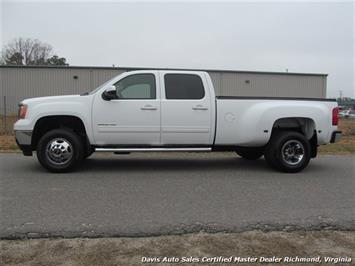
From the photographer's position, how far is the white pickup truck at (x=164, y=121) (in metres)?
7.52

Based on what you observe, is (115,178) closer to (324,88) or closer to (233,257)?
(233,257)

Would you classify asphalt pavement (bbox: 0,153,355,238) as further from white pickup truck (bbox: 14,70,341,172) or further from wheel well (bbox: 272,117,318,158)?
wheel well (bbox: 272,117,318,158)

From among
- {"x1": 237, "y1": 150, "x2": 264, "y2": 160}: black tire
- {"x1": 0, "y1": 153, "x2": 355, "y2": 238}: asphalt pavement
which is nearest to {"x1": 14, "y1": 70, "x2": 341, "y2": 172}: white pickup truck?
{"x1": 0, "y1": 153, "x2": 355, "y2": 238}: asphalt pavement

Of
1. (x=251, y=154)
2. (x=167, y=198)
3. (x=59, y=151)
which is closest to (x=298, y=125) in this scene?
(x=251, y=154)

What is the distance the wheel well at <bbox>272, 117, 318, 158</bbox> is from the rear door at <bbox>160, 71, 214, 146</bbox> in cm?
145

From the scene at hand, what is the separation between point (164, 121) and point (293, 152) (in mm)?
2677

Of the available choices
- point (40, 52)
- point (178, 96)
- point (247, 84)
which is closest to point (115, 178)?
point (178, 96)

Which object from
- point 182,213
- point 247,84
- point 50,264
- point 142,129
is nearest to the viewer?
point 50,264

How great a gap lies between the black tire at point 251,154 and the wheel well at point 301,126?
1100 mm

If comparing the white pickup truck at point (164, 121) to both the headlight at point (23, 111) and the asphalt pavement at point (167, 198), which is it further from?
the asphalt pavement at point (167, 198)

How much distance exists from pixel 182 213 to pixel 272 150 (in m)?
3.57

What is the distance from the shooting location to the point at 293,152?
812 cm

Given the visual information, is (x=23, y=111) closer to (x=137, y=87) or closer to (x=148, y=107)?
(x=137, y=87)

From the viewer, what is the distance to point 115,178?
7219 mm
